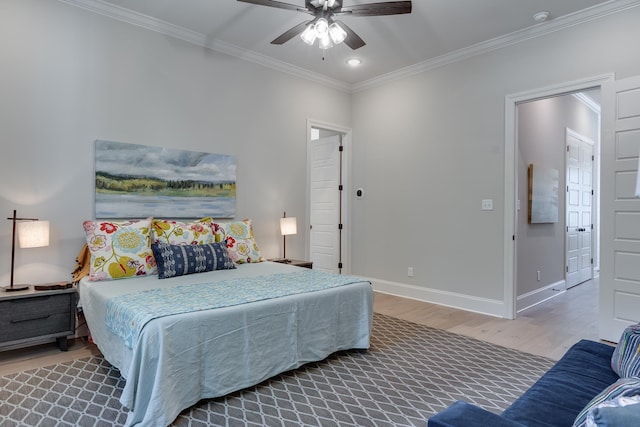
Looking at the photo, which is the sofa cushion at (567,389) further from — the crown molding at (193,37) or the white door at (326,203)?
the crown molding at (193,37)

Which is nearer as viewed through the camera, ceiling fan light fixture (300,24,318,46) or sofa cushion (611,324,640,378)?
sofa cushion (611,324,640,378)

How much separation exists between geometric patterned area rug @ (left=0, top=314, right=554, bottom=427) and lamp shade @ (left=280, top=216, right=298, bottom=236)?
6.10 ft

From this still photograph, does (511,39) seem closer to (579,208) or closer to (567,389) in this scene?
(579,208)

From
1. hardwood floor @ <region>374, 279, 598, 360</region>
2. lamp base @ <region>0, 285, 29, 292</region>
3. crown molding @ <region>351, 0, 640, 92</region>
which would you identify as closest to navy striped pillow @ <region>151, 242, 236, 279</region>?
lamp base @ <region>0, 285, 29, 292</region>

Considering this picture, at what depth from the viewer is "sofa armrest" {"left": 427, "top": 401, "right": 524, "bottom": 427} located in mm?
1000

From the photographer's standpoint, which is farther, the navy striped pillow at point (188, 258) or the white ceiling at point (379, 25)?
the white ceiling at point (379, 25)

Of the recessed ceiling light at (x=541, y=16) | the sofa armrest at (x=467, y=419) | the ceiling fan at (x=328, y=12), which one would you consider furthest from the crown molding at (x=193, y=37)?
the sofa armrest at (x=467, y=419)

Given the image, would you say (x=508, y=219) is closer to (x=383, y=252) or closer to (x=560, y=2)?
(x=383, y=252)

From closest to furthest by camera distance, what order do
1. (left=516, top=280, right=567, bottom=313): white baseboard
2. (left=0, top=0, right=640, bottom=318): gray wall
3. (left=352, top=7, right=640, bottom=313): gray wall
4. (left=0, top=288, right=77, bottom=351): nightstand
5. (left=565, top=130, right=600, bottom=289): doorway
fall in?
(left=0, top=288, right=77, bottom=351): nightstand, (left=0, top=0, right=640, bottom=318): gray wall, (left=352, top=7, right=640, bottom=313): gray wall, (left=516, top=280, right=567, bottom=313): white baseboard, (left=565, top=130, right=600, bottom=289): doorway

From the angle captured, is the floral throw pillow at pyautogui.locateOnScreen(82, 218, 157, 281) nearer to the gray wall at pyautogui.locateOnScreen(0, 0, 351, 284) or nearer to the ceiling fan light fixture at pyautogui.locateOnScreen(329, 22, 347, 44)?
the gray wall at pyautogui.locateOnScreen(0, 0, 351, 284)

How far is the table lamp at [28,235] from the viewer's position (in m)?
2.76

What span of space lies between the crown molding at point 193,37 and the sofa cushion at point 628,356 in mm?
4257

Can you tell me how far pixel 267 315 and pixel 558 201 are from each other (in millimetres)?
4667

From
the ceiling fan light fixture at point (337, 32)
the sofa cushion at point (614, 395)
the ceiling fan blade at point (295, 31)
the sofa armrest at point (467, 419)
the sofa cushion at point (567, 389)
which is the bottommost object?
the sofa cushion at point (567, 389)
